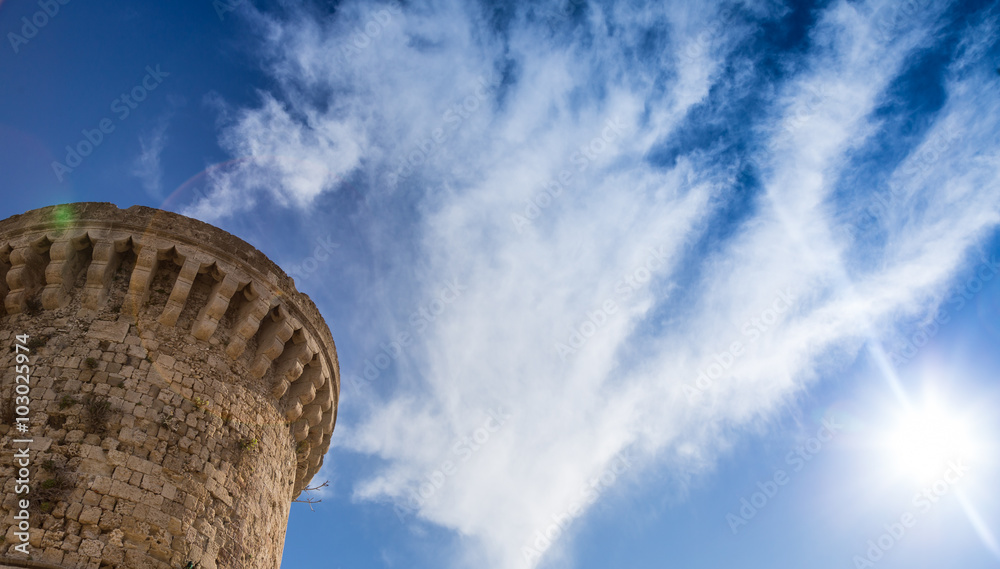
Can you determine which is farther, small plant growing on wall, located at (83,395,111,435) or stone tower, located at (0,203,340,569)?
small plant growing on wall, located at (83,395,111,435)

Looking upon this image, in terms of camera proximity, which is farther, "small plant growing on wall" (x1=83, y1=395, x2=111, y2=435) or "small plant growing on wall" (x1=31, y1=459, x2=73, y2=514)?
"small plant growing on wall" (x1=83, y1=395, x2=111, y2=435)

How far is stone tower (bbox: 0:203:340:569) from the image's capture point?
5344 millimetres

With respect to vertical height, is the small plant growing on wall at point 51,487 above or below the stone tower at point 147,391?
below

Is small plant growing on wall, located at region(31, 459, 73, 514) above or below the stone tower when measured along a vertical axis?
below

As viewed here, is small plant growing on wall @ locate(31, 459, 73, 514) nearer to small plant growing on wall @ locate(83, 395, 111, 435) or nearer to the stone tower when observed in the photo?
the stone tower

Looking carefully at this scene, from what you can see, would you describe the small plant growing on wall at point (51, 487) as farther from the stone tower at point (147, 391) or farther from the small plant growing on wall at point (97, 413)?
the small plant growing on wall at point (97, 413)

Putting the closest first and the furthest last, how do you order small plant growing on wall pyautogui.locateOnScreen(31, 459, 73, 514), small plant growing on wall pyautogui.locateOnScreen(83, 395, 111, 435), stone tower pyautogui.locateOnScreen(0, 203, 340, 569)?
small plant growing on wall pyautogui.locateOnScreen(31, 459, 73, 514), stone tower pyautogui.locateOnScreen(0, 203, 340, 569), small plant growing on wall pyautogui.locateOnScreen(83, 395, 111, 435)

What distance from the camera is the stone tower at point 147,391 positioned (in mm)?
5344

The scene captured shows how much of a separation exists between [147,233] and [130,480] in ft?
9.54

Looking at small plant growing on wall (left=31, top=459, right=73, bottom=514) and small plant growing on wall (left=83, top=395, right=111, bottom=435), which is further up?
small plant growing on wall (left=83, top=395, right=111, bottom=435)

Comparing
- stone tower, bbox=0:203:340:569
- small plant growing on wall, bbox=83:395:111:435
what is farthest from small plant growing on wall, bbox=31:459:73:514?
small plant growing on wall, bbox=83:395:111:435

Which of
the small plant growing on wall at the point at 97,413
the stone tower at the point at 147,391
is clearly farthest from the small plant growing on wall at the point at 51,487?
the small plant growing on wall at the point at 97,413

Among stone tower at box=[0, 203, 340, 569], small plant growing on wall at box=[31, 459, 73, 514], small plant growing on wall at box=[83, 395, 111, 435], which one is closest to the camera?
small plant growing on wall at box=[31, 459, 73, 514]

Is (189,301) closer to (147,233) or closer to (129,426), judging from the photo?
(147,233)
